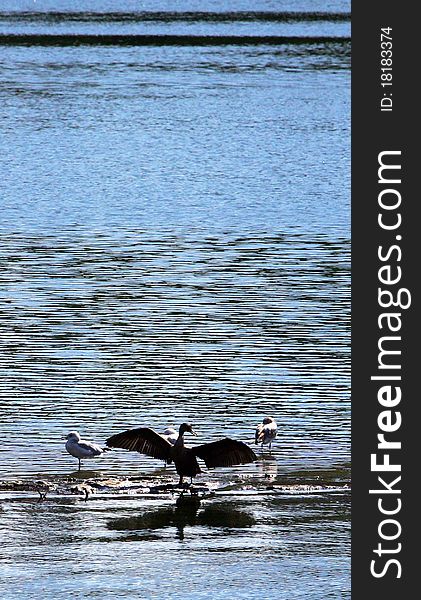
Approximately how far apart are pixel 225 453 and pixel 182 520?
40.6 inches

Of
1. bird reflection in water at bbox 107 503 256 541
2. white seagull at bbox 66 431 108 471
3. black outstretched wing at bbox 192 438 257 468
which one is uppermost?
white seagull at bbox 66 431 108 471

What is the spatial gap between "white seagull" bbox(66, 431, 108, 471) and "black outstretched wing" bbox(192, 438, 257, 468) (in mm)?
1209

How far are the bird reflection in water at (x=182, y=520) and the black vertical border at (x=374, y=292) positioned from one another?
185 centimetres

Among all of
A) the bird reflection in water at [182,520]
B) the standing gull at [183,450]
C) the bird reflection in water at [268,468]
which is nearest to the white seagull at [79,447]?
the standing gull at [183,450]

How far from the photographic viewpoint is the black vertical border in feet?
41.9

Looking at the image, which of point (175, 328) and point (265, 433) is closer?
point (265, 433)

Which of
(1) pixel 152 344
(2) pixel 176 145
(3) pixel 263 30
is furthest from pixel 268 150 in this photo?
(3) pixel 263 30

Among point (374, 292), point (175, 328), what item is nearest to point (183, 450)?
point (374, 292)

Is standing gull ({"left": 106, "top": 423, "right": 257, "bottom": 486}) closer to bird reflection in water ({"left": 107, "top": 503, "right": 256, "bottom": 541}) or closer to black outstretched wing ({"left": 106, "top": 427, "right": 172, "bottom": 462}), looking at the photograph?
black outstretched wing ({"left": 106, "top": 427, "right": 172, "bottom": 462})

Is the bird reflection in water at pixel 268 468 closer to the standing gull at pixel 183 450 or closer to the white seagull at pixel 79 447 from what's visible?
the standing gull at pixel 183 450

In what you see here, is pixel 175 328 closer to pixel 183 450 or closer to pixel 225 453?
pixel 183 450

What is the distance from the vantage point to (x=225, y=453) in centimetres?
1580

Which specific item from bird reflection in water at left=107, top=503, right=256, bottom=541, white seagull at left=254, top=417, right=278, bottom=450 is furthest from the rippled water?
white seagull at left=254, top=417, right=278, bottom=450

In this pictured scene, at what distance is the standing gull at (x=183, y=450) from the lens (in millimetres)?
15750
